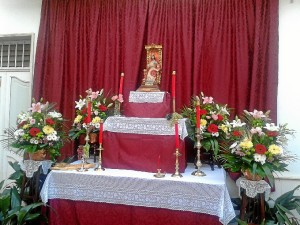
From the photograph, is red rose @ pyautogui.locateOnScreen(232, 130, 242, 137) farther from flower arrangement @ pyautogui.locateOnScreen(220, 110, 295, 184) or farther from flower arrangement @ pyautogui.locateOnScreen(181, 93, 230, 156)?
flower arrangement @ pyautogui.locateOnScreen(181, 93, 230, 156)

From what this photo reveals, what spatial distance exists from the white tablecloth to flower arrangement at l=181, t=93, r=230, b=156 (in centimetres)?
31

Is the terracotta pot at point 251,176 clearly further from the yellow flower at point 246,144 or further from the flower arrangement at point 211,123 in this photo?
the flower arrangement at point 211,123

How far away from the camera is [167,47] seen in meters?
3.53

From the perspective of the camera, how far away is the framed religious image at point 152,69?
10.7 feet

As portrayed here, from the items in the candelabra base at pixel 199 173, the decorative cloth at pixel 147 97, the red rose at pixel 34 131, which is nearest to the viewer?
the candelabra base at pixel 199 173

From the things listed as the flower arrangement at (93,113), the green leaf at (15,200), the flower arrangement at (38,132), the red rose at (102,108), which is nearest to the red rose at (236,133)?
the flower arrangement at (93,113)

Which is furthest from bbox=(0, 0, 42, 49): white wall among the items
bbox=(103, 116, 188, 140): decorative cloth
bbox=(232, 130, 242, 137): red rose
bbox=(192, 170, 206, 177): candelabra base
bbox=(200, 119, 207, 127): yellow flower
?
bbox=(232, 130, 242, 137): red rose

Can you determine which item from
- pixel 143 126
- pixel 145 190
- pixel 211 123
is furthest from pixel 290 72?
pixel 145 190

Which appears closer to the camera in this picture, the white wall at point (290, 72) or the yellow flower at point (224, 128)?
the yellow flower at point (224, 128)

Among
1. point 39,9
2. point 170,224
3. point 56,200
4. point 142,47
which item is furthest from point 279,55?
point 39,9

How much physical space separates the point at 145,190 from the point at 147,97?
98 cm

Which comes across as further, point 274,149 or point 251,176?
point 251,176

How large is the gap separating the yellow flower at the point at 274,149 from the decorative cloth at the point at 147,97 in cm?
115

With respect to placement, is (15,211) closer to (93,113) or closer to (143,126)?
(93,113)
